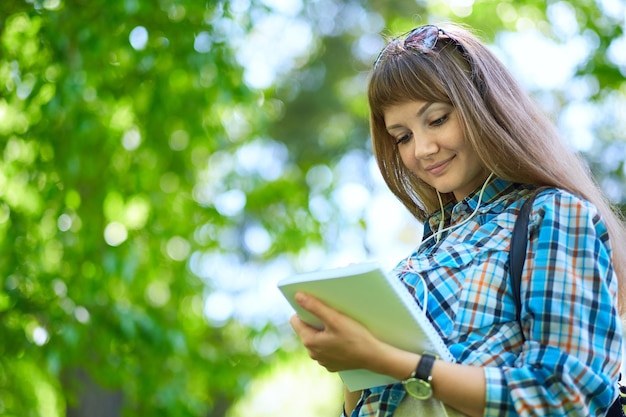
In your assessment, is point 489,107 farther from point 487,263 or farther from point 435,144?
point 487,263

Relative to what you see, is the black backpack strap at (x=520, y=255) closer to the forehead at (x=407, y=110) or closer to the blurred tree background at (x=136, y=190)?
the forehead at (x=407, y=110)

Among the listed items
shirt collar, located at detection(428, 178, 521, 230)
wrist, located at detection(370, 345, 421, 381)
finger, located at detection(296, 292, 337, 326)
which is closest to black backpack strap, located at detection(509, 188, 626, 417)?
shirt collar, located at detection(428, 178, 521, 230)

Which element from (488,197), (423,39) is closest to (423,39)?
(423,39)

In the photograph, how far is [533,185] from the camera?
1.75 meters

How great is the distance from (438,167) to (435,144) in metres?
0.07

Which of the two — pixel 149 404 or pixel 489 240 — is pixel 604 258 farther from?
pixel 149 404

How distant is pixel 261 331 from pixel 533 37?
13.0 ft

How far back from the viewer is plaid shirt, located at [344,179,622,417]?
1.45 metres

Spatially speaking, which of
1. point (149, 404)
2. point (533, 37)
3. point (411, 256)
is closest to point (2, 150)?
point (149, 404)

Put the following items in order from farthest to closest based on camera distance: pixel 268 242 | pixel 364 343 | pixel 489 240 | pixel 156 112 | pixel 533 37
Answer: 1. pixel 533 37
2. pixel 268 242
3. pixel 156 112
4. pixel 489 240
5. pixel 364 343

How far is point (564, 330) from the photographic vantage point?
1.46 m

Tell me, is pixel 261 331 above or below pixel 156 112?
below

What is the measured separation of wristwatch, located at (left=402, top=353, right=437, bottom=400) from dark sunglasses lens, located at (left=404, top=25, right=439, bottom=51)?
74 centimetres

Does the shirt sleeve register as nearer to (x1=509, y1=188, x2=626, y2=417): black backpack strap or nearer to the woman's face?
(x1=509, y1=188, x2=626, y2=417): black backpack strap
